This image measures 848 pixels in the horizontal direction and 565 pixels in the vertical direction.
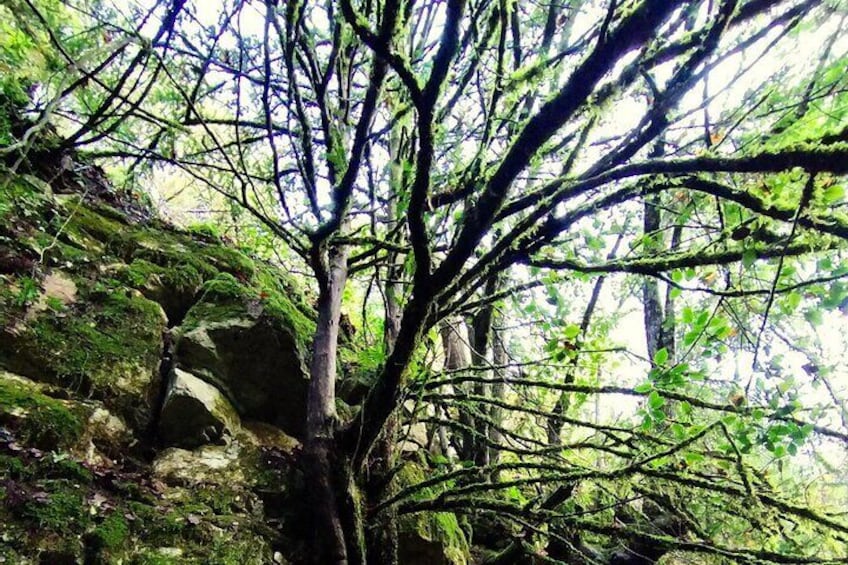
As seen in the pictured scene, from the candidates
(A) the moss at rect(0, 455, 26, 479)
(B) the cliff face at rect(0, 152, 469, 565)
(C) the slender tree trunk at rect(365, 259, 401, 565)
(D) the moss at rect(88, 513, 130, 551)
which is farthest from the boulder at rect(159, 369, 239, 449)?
(C) the slender tree trunk at rect(365, 259, 401, 565)

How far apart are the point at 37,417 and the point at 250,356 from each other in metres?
1.43

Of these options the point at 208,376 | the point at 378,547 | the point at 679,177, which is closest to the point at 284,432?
the point at 208,376

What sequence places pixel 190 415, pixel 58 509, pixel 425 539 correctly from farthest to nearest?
1. pixel 425 539
2. pixel 190 415
3. pixel 58 509

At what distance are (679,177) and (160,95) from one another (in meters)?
3.87

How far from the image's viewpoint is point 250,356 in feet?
12.3

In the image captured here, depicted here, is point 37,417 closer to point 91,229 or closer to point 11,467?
point 11,467

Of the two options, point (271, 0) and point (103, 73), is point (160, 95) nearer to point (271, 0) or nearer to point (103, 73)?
point (103, 73)

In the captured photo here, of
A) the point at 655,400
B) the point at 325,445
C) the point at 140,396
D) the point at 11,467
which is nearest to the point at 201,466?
the point at 140,396

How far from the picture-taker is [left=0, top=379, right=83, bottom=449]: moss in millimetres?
2371

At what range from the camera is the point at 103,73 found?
4684 mm

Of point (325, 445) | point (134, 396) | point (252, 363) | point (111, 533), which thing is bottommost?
point (111, 533)

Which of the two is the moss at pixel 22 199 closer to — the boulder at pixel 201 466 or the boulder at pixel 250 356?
the boulder at pixel 250 356

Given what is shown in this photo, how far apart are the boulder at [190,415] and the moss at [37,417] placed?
0.51 m

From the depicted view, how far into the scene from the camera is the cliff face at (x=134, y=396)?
2297 mm
